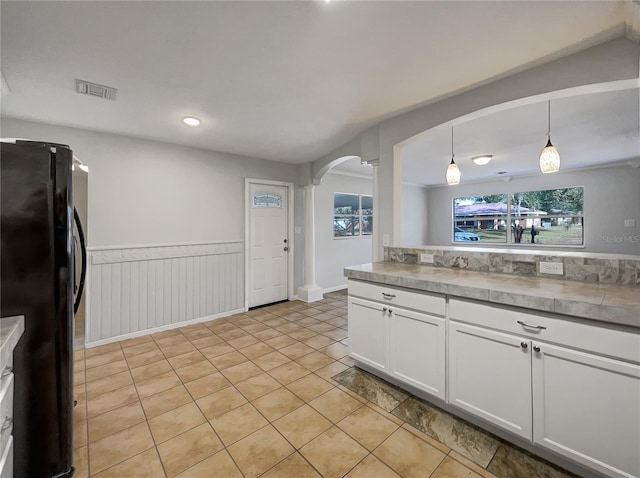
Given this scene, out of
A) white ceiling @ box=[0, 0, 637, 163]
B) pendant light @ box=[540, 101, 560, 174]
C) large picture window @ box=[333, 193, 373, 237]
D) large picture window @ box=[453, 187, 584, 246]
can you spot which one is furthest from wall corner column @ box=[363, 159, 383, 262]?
large picture window @ box=[453, 187, 584, 246]

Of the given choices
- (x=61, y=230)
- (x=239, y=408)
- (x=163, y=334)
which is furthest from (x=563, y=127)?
(x=163, y=334)

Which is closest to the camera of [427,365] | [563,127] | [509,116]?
[427,365]

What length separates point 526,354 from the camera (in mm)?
1499

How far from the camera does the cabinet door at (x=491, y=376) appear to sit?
1518 mm

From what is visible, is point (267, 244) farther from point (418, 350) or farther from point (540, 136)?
point (540, 136)

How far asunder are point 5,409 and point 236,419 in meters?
1.20

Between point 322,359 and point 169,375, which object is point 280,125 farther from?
point 169,375

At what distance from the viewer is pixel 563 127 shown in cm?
332

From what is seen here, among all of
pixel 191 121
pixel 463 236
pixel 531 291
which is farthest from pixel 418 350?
pixel 463 236

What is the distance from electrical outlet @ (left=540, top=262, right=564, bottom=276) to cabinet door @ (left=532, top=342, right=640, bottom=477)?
73 cm

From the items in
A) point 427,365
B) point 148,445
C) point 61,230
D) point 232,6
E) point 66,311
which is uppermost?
point 232,6

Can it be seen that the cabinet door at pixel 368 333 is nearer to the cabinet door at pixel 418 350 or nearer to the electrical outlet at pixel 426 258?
the cabinet door at pixel 418 350

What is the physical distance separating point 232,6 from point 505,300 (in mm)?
2140

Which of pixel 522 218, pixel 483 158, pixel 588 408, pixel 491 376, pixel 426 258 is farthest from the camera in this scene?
pixel 522 218
